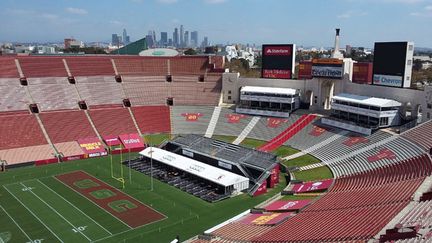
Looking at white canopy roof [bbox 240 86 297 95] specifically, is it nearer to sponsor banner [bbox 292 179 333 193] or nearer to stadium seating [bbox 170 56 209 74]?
stadium seating [bbox 170 56 209 74]

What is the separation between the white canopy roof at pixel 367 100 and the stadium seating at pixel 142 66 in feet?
106

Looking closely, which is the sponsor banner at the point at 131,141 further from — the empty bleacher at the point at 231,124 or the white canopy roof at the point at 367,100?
the white canopy roof at the point at 367,100

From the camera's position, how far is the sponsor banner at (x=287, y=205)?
106 feet

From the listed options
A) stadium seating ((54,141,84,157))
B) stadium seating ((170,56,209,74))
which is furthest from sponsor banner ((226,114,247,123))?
stadium seating ((54,141,84,157))

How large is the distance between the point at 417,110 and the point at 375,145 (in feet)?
25.1

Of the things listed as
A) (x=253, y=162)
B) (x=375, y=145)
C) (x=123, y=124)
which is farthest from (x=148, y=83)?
(x=375, y=145)

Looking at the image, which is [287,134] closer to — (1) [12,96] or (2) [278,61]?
(2) [278,61]

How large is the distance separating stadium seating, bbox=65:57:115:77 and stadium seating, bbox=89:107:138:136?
9241 millimetres

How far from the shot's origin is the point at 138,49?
91.9m

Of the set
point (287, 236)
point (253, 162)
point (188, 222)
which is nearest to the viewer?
point (287, 236)

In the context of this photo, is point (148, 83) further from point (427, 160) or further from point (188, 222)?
point (427, 160)

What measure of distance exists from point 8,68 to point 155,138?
26008 millimetres

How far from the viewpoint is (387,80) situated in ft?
161

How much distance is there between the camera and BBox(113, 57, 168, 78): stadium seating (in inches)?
2729
